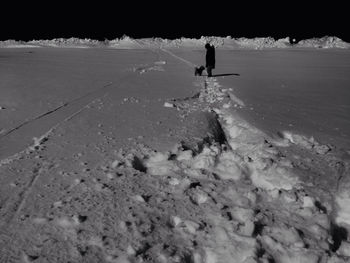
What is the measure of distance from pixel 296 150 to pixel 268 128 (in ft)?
2.52

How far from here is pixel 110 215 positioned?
7.72 ft

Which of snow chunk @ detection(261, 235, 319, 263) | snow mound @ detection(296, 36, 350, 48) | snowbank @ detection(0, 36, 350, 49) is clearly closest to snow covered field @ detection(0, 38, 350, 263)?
snow chunk @ detection(261, 235, 319, 263)

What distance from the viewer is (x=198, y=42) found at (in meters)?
36.3

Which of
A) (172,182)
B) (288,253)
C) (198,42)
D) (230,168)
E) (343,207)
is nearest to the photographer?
(288,253)

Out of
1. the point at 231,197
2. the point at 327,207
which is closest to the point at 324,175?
the point at 327,207

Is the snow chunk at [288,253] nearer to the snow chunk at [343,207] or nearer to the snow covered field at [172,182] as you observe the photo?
the snow covered field at [172,182]

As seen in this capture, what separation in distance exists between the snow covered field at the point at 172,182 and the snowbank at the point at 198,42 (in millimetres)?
30640

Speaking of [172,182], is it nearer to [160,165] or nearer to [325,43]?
[160,165]

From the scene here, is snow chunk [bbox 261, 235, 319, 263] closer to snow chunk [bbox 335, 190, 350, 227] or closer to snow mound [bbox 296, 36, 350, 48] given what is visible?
snow chunk [bbox 335, 190, 350, 227]

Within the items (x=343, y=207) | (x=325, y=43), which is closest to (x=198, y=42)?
(x=325, y=43)

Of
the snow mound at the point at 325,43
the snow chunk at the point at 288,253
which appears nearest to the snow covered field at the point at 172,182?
the snow chunk at the point at 288,253

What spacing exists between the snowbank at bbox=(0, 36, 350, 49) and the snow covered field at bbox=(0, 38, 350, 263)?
30.6m

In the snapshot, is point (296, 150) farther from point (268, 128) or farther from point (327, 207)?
point (327, 207)

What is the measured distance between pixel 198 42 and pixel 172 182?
34812 millimetres
